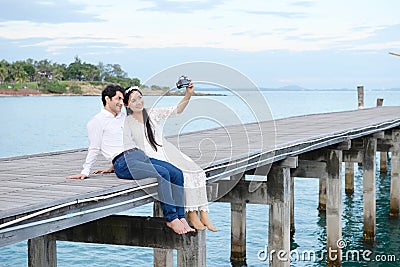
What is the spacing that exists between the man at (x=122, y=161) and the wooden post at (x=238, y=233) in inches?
186

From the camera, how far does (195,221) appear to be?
6848mm

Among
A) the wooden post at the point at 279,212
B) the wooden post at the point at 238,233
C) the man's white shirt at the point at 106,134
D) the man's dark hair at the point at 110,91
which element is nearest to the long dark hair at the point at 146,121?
the man's dark hair at the point at 110,91

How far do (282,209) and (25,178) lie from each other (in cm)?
403

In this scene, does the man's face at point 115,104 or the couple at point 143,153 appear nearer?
the couple at point 143,153

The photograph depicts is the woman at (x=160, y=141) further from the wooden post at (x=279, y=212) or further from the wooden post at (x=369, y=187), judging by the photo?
the wooden post at (x=369, y=187)

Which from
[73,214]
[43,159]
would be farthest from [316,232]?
[73,214]

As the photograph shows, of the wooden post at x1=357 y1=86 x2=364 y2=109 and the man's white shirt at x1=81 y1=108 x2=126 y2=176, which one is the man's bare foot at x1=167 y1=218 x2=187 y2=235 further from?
the wooden post at x1=357 y1=86 x2=364 y2=109

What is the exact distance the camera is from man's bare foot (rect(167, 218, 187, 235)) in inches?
261

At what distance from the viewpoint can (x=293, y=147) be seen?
395 inches

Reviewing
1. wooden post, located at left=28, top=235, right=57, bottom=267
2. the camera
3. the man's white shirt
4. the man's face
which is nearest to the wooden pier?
wooden post, located at left=28, top=235, right=57, bottom=267

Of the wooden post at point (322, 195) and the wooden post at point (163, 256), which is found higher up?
the wooden post at point (163, 256)

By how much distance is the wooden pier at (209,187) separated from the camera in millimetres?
5645

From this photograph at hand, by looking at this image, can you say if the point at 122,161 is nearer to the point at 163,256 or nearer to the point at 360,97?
the point at 163,256

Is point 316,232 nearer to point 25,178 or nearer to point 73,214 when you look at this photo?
point 25,178
